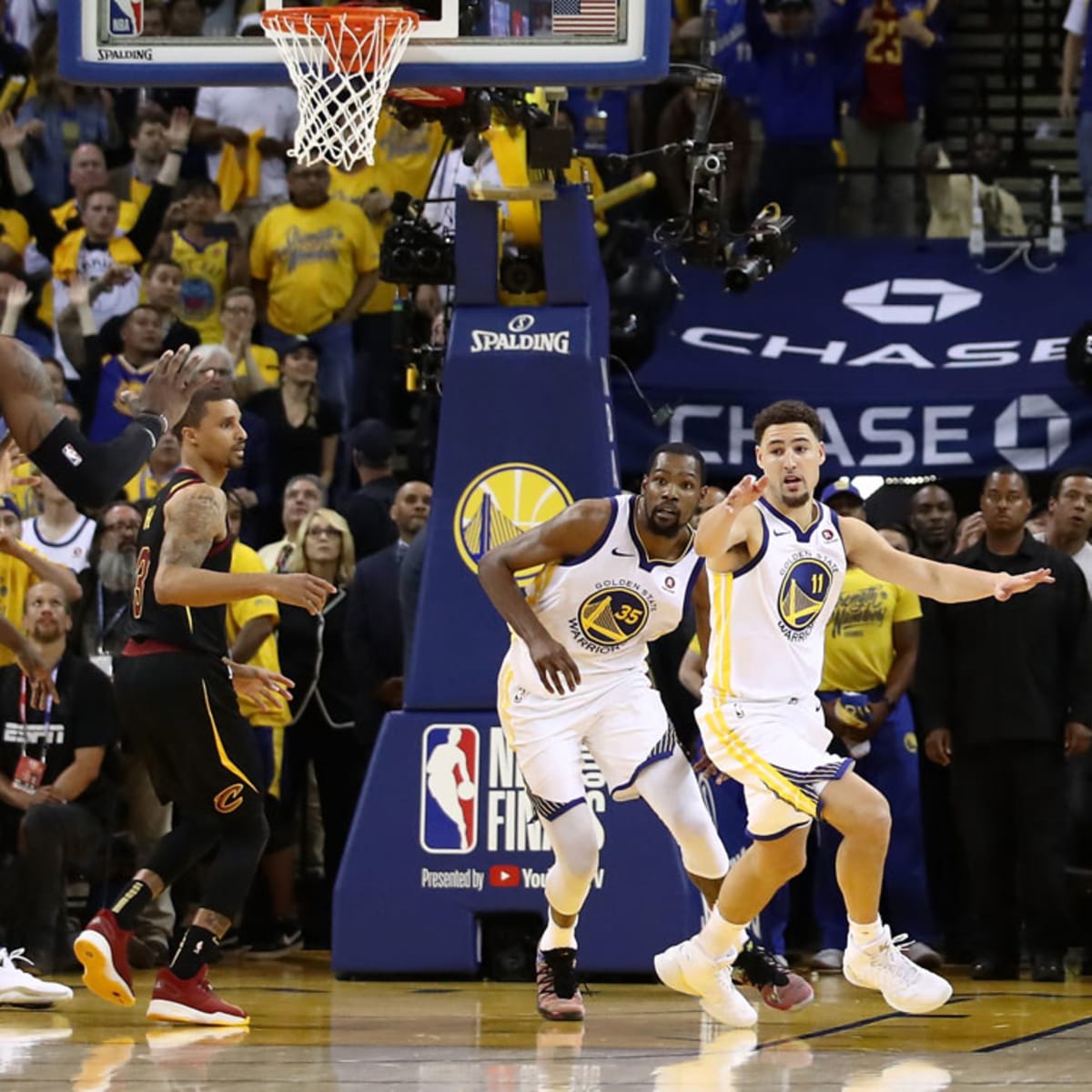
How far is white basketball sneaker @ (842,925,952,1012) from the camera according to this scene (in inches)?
300

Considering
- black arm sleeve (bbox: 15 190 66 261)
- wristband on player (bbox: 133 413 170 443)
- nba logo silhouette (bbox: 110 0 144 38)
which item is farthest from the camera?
black arm sleeve (bbox: 15 190 66 261)

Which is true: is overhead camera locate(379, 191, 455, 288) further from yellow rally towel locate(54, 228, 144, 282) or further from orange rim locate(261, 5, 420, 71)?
yellow rally towel locate(54, 228, 144, 282)

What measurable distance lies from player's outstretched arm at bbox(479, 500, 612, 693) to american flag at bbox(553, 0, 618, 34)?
1.91 metres

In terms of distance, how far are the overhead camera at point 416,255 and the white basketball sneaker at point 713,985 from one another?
3.89m

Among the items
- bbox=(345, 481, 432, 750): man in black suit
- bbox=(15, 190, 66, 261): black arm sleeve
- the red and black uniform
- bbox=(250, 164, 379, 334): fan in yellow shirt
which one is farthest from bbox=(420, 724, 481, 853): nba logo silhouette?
bbox=(15, 190, 66, 261): black arm sleeve

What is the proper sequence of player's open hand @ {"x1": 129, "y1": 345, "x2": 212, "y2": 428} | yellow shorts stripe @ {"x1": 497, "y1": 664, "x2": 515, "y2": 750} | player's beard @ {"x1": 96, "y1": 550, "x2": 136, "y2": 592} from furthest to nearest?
player's beard @ {"x1": 96, "y1": 550, "x2": 136, "y2": 592} < yellow shorts stripe @ {"x1": 497, "y1": 664, "x2": 515, "y2": 750} < player's open hand @ {"x1": 129, "y1": 345, "x2": 212, "y2": 428}

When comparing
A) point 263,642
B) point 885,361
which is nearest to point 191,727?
point 263,642

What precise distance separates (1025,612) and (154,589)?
443 centimetres

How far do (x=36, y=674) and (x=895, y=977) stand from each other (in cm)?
459

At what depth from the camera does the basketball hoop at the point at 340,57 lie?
877cm

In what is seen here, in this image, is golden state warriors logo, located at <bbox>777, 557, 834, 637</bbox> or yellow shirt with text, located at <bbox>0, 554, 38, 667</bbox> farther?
yellow shirt with text, located at <bbox>0, 554, 38, 667</bbox>

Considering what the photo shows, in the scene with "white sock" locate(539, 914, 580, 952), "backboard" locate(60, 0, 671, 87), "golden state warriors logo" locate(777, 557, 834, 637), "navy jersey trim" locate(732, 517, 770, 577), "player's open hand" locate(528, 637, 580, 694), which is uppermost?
"backboard" locate(60, 0, 671, 87)

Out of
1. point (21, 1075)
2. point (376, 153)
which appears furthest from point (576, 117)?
point (21, 1075)

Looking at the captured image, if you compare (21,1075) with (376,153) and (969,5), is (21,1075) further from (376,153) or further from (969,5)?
(969,5)
